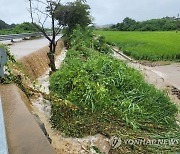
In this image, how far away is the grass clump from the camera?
204 inches

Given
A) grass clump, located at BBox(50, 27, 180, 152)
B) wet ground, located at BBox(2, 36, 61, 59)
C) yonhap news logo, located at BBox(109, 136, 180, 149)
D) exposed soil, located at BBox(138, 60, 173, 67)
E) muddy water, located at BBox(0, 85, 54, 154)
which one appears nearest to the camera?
muddy water, located at BBox(0, 85, 54, 154)

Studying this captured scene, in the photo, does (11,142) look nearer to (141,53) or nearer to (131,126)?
(131,126)

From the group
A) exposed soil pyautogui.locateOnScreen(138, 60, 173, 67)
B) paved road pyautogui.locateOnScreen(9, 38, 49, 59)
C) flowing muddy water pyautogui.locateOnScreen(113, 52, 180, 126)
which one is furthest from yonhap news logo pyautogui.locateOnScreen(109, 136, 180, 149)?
exposed soil pyautogui.locateOnScreen(138, 60, 173, 67)

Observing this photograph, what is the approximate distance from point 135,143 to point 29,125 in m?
1.89

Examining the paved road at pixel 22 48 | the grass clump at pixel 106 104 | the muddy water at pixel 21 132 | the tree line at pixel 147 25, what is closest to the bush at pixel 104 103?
the grass clump at pixel 106 104

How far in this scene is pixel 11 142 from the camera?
10.2ft

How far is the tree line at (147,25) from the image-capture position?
54284 mm

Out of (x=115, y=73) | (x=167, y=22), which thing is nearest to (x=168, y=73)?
(x=115, y=73)

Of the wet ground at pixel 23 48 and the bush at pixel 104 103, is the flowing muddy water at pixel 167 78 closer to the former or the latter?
the bush at pixel 104 103

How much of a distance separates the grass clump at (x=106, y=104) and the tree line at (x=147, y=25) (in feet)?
158

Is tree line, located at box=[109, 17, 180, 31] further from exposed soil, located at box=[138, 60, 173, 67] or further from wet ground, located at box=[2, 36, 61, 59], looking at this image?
wet ground, located at box=[2, 36, 61, 59]

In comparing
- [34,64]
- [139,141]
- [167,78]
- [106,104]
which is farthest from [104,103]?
[167,78]

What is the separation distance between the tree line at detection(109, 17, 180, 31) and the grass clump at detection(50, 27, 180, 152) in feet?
158

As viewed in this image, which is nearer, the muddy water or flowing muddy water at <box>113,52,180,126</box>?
the muddy water
